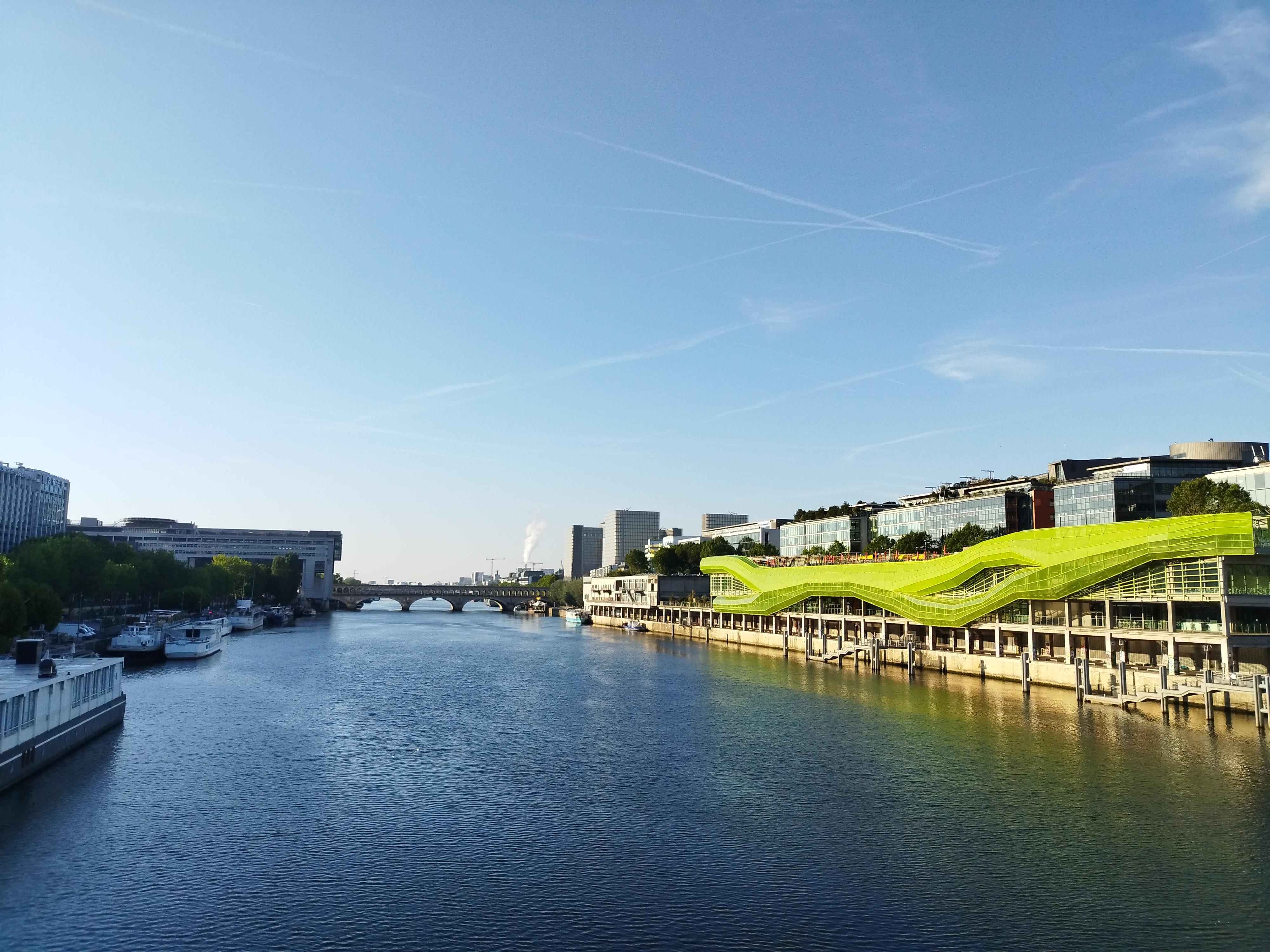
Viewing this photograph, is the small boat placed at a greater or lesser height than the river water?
greater

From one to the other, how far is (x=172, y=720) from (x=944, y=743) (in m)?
54.2

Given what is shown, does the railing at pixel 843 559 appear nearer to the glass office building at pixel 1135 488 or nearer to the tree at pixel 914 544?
the tree at pixel 914 544

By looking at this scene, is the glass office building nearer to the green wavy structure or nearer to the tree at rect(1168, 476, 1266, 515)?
the tree at rect(1168, 476, 1266, 515)

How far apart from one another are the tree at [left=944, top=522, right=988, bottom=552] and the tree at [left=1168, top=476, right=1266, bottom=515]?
32.9 meters

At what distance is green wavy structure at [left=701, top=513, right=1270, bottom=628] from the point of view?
76375 millimetres

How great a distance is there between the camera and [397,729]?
A: 64.9 m

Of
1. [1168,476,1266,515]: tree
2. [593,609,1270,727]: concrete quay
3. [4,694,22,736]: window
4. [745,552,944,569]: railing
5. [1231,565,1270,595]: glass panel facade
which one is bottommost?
[593,609,1270,727]: concrete quay

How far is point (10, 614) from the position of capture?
3140 inches

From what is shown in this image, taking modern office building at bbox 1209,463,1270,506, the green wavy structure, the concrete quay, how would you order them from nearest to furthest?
the concrete quay → the green wavy structure → modern office building at bbox 1209,463,1270,506

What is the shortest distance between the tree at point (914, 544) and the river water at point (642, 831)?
A: 319 feet

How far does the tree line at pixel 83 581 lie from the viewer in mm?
Result: 94812

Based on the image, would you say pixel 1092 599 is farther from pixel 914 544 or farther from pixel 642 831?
pixel 914 544

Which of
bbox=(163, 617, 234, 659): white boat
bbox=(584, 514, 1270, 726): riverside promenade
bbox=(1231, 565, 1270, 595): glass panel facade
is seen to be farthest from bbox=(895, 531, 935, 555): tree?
bbox=(163, 617, 234, 659): white boat

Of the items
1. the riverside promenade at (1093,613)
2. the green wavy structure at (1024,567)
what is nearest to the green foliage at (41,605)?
the riverside promenade at (1093,613)
